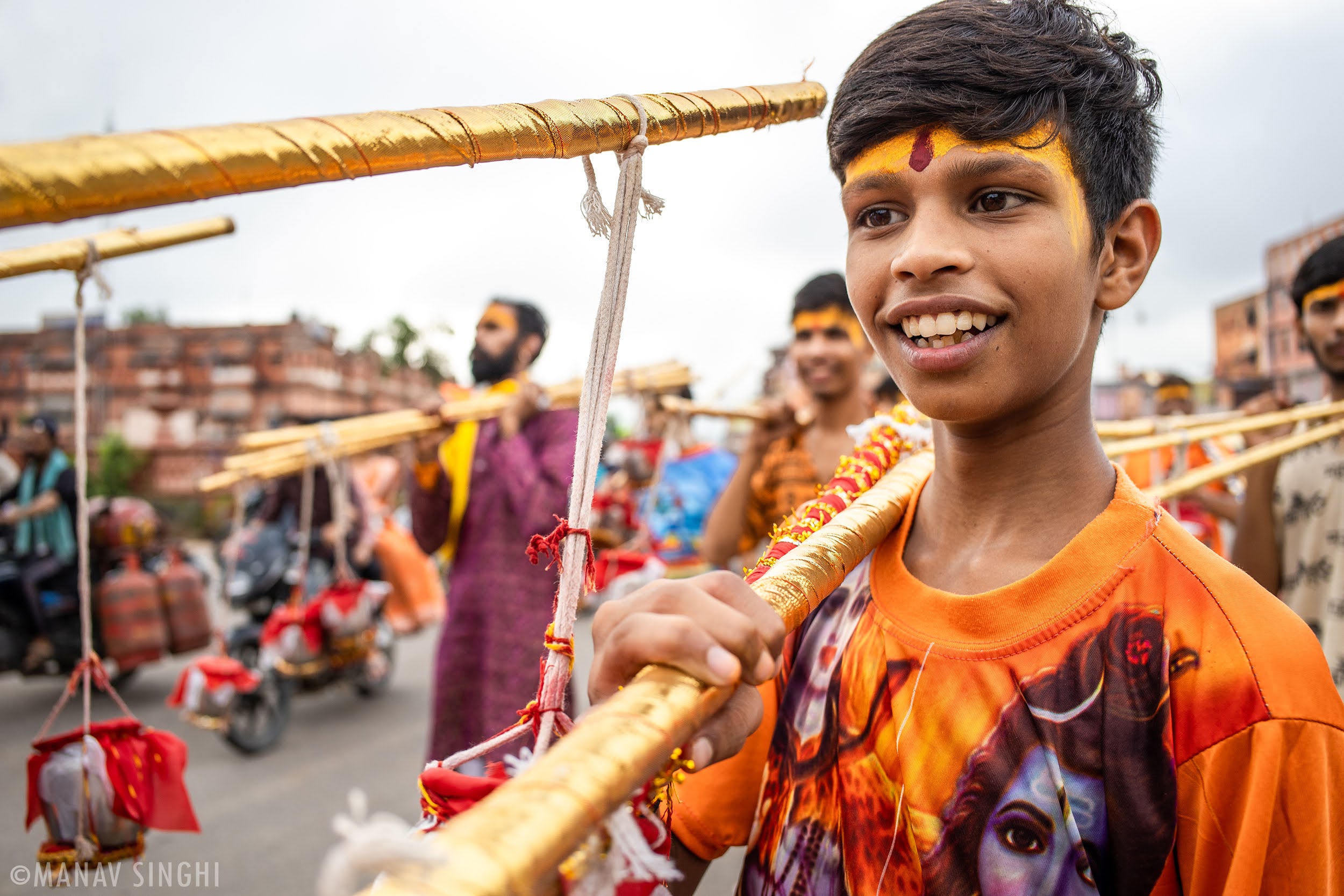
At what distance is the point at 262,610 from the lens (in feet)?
20.1

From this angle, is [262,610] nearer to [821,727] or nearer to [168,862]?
[168,862]

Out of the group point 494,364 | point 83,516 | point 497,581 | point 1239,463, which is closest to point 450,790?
point 83,516

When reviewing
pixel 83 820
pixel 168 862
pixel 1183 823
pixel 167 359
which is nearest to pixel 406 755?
pixel 168 862

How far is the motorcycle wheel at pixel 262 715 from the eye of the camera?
5.09 metres

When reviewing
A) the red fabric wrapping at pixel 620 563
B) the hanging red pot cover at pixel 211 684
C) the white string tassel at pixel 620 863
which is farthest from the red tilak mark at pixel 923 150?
the red fabric wrapping at pixel 620 563

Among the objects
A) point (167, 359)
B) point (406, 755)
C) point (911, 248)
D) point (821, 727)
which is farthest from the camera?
point (167, 359)

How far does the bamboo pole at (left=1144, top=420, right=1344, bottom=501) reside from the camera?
1.68 m

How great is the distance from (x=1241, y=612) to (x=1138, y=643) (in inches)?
4.3

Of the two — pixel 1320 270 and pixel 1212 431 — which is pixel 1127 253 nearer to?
pixel 1212 431

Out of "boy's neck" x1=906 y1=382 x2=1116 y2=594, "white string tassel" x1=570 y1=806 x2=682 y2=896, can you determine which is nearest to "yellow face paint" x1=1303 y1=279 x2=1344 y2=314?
"boy's neck" x1=906 y1=382 x2=1116 y2=594

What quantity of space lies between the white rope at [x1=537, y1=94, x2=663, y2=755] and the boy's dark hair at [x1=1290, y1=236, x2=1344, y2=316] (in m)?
2.77

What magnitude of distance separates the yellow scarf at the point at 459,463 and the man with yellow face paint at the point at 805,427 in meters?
1.16

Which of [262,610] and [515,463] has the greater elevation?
[515,463]

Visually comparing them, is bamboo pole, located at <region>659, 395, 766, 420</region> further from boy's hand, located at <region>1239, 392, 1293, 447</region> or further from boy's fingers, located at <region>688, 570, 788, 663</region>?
boy's fingers, located at <region>688, 570, 788, 663</region>
